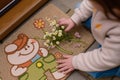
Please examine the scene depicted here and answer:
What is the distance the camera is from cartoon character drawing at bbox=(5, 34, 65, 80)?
101 centimetres

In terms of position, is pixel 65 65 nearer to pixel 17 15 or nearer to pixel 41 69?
pixel 41 69

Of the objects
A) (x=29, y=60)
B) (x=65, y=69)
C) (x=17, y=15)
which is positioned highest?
(x=17, y=15)

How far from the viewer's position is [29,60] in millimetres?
1043

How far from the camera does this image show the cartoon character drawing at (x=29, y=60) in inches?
39.9

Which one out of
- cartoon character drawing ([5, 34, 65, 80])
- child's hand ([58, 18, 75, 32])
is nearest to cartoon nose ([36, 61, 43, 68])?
cartoon character drawing ([5, 34, 65, 80])

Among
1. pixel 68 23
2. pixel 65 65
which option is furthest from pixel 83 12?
pixel 65 65

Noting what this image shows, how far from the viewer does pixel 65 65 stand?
985mm

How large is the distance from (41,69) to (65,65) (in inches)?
4.2

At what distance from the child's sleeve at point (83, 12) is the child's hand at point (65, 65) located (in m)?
0.15

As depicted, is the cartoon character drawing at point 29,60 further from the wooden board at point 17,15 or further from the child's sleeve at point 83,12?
the child's sleeve at point 83,12

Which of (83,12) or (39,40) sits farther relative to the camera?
(39,40)

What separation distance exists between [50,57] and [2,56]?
207 mm

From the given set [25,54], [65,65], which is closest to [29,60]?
[25,54]

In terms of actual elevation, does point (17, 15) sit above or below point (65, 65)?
above
